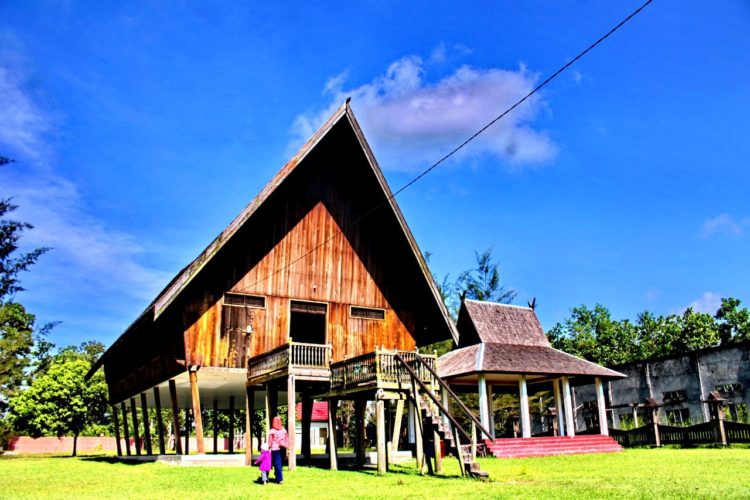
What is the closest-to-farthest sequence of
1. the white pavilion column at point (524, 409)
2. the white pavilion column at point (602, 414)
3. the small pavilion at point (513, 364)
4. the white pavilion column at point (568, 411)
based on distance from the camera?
the white pavilion column at point (524, 409)
the small pavilion at point (513, 364)
the white pavilion column at point (568, 411)
the white pavilion column at point (602, 414)

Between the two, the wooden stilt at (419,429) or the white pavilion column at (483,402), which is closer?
the wooden stilt at (419,429)

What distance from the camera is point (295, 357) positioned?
1866 centimetres

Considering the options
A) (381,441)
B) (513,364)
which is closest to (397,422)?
(381,441)

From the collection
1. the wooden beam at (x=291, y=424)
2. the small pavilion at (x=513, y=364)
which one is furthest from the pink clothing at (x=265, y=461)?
the small pavilion at (x=513, y=364)

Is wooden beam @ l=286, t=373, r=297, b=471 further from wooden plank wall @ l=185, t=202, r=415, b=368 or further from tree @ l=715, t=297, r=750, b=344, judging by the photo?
tree @ l=715, t=297, r=750, b=344

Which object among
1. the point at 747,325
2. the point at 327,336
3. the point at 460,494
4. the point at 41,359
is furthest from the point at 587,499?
the point at 41,359

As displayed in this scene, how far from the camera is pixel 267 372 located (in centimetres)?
2003

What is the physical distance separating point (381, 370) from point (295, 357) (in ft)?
11.0

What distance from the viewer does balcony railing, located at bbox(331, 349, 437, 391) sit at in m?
16.4

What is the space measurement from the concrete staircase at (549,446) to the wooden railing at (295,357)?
8.87 metres

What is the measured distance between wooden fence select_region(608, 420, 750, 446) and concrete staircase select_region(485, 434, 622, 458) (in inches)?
154

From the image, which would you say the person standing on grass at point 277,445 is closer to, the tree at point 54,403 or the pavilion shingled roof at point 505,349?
the pavilion shingled roof at point 505,349

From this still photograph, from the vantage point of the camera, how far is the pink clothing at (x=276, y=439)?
14203 millimetres

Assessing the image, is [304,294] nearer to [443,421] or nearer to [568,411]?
[443,421]
